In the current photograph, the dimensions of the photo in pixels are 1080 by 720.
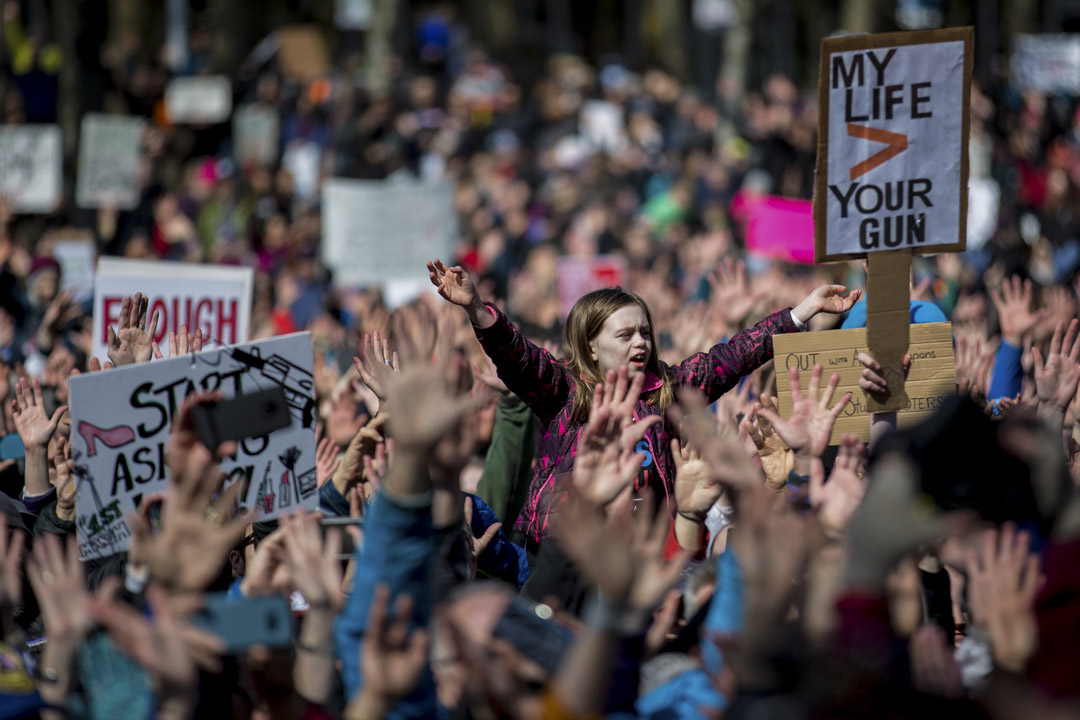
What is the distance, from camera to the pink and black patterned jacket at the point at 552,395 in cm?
434

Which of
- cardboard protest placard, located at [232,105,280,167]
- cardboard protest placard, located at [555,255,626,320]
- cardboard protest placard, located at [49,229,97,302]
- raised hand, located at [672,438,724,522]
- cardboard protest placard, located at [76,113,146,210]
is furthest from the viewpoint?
cardboard protest placard, located at [232,105,280,167]

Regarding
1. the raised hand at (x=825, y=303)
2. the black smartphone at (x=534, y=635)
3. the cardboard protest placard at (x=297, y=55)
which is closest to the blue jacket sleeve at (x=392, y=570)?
the black smartphone at (x=534, y=635)

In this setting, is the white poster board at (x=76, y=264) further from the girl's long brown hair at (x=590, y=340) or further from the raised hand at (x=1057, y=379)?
the raised hand at (x=1057, y=379)

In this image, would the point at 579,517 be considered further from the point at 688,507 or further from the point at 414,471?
the point at 688,507

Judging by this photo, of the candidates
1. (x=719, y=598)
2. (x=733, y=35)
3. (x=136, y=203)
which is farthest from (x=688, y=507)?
(x=733, y=35)

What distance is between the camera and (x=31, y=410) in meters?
4.46

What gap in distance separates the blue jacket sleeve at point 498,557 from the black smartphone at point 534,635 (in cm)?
93

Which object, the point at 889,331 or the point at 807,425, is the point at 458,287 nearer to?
the point at 807,425

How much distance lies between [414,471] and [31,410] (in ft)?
6.97

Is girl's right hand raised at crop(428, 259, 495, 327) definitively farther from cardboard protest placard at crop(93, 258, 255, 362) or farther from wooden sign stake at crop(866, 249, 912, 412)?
cardboard protest placard at crop(93, 258, 255, 362)

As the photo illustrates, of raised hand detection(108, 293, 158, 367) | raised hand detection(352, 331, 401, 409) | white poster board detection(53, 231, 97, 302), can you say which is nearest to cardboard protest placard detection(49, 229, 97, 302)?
white poster board detection(53, 231, 97, 302)

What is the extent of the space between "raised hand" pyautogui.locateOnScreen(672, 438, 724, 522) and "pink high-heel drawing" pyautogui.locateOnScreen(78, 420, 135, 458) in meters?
1.65

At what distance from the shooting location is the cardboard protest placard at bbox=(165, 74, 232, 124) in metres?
15.8

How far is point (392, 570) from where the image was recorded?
2.92m
